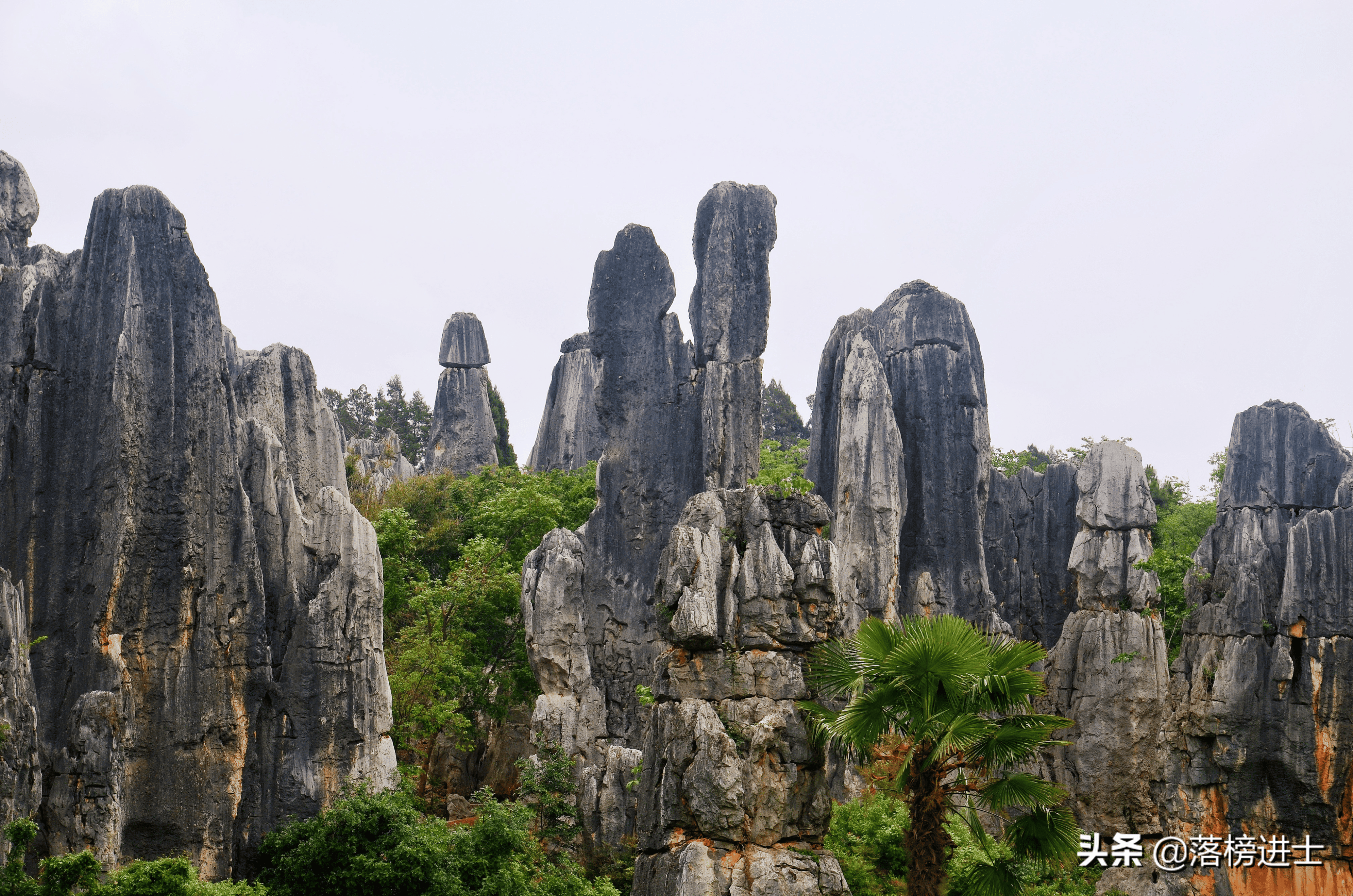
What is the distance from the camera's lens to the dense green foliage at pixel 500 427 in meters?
47.6

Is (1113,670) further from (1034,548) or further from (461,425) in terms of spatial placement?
(461,425)

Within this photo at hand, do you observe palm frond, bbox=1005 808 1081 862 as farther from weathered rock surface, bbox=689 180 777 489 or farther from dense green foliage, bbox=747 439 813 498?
weathered rock surface, bbox=689 180 777 489

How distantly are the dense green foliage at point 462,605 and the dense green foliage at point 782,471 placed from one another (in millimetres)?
4737

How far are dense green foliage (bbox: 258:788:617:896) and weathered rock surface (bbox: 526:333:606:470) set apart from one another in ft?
72.5

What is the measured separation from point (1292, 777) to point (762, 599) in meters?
14.2

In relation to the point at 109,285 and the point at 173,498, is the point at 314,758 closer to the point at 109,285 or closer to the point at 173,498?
the point at 173,498

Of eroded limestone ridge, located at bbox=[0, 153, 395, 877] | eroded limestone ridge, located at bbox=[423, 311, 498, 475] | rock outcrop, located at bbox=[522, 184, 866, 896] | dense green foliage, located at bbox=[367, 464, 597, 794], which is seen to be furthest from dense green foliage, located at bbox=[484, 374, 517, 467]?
eroded limestone ridge, located at bbox=[0, 153, 395, 877]

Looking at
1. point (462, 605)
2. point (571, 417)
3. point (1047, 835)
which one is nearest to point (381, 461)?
point (571, 417)

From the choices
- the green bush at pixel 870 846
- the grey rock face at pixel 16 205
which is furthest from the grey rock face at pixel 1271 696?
the grey rock face at pixel 16 205

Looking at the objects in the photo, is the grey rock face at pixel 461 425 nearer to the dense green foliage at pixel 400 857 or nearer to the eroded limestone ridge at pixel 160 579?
the eroded limestone ridge at pixel 160 579

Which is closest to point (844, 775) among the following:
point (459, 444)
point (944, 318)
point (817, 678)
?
point (817, 678)

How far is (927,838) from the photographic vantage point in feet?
42.3

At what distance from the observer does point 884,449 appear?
89.8 ft

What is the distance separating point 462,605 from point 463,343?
21.5m
